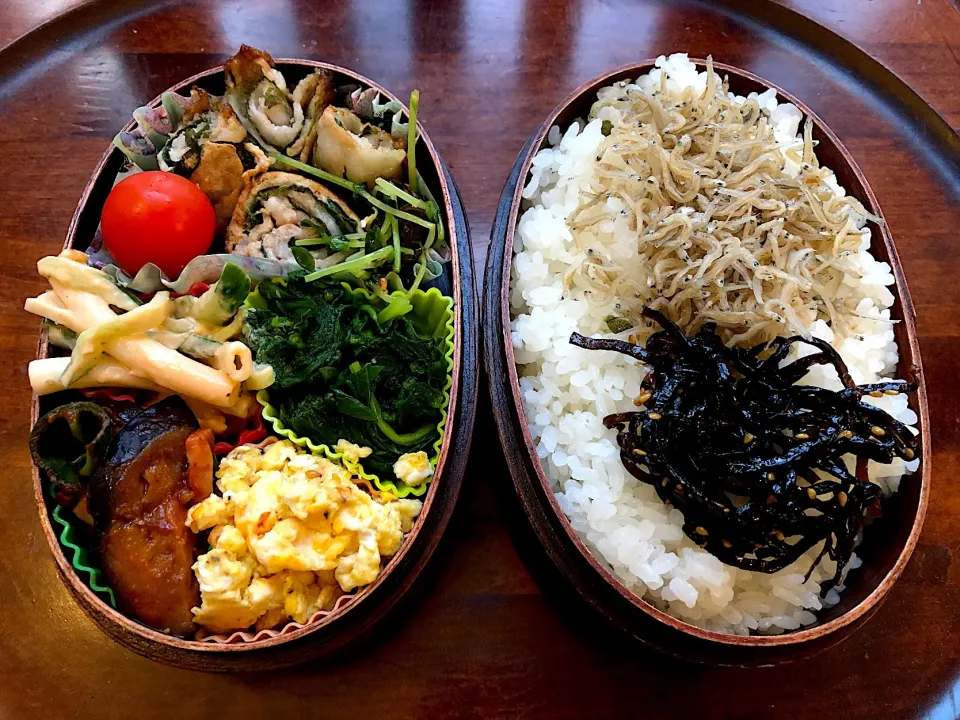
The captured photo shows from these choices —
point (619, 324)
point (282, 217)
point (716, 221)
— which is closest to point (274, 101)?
point (282, 217)

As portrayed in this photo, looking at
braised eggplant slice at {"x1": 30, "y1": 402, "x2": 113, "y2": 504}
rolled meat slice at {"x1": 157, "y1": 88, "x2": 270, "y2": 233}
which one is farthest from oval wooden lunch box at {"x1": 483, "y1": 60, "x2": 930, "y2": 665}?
braised eggplant slice at {"x1": 30, "y1": 402, "x2": 113, "y2": 504}

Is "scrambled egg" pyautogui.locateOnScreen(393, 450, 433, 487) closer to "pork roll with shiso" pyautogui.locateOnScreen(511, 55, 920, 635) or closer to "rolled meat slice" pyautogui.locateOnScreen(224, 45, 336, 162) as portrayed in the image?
"pork roll with shiso" pyautogui.locateOnScreen(511, 55, 920, 635)

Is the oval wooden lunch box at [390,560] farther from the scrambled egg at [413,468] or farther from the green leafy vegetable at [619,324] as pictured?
the green leafy vegetable at [619,324]

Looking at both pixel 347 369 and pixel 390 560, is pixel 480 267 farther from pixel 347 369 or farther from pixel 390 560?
pixel 390 560

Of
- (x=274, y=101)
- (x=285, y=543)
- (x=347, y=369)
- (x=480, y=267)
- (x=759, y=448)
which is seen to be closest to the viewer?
(x=285, y=543)

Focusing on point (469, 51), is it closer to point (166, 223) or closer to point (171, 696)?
point (166, 223)

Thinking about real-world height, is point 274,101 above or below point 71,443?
above

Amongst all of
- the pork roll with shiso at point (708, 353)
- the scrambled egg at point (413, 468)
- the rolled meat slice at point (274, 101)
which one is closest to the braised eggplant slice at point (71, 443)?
the scrambled egg at point (413, 468)
